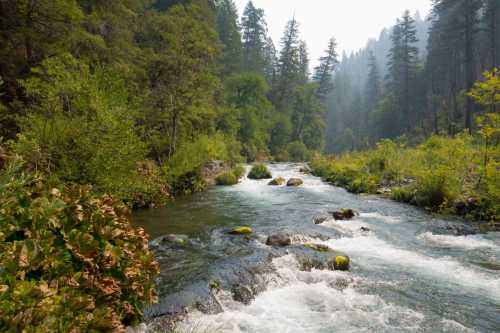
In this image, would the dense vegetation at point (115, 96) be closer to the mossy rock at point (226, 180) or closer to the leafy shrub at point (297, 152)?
the mossy rock at point (226, 180)

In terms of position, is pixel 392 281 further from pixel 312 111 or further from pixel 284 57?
pixel 284 57

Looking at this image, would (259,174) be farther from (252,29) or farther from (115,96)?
(252,29)

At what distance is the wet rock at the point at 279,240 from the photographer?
27.6ft

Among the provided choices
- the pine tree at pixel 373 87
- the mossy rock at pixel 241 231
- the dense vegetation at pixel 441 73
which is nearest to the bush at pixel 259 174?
the mossy rock at pixel 241 231

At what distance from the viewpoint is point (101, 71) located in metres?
10.5

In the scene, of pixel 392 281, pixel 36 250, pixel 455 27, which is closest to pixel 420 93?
pixel 455 27

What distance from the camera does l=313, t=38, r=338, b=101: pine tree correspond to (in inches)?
2483

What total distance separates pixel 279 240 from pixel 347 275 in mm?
2240

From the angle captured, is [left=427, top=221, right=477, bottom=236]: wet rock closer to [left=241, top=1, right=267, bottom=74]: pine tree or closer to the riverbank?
the riverbank

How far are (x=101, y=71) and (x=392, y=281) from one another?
35.8ft

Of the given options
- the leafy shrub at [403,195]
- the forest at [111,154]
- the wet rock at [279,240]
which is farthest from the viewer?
the leafy shrub at [403,195]

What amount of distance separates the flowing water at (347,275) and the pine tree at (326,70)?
5440 centimetres

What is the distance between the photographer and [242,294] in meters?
5.83

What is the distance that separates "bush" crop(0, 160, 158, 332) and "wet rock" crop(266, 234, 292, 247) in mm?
4579
